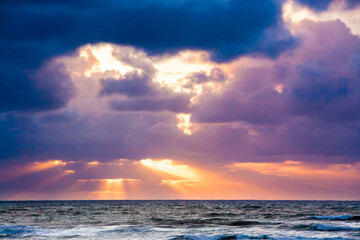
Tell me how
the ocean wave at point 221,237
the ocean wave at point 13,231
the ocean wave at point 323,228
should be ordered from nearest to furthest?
the ocean wave at point 221,237
the ocean wave at point 13,231
the ocean wave at point 323,228

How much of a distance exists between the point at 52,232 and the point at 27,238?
18.8 ft

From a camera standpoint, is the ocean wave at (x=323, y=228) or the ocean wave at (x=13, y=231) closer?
the ocean wave at (x=13, y=231)

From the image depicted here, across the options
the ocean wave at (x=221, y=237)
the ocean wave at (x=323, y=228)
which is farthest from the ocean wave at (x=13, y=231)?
the ocean wave at (x=323, y=228)

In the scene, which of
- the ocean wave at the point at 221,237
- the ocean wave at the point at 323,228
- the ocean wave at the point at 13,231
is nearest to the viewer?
the ocean wave at the point at 221,237

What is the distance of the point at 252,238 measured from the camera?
37781 millimetres

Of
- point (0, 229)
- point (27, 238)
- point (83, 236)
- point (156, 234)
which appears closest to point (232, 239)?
point (156, 234)

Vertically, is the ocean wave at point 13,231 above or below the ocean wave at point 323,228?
below

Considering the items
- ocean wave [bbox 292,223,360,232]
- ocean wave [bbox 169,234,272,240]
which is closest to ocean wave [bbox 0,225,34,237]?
ocean wave [bbox 169,234,272,240]

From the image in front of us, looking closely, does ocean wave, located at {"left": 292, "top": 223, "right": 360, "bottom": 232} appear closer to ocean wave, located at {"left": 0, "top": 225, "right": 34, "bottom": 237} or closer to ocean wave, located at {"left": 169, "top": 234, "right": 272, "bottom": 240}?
ocean wave, located at {"left": 169, "top": 234, "right": 272, "bottom": 240}

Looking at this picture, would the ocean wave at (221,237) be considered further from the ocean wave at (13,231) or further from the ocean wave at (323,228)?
the ocean wave at (13,231)

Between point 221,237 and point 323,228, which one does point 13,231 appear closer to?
point 221,237

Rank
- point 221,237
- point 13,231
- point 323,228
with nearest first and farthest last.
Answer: point 221,237
point 323,228
point 13,231

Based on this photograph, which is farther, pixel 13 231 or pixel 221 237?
pixel 13 231

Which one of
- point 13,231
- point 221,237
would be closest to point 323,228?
point 221,237
